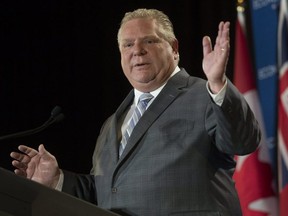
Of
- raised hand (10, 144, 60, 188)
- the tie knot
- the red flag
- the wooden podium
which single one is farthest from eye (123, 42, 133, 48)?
the red flag

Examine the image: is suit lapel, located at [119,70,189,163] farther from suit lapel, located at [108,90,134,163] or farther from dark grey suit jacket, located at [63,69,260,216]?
suit lapel, located at [108,90,134,163]

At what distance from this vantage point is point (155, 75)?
2738mm

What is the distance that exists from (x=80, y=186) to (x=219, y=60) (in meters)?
0.90

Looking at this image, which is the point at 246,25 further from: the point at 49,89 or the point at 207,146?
the point at 207,146

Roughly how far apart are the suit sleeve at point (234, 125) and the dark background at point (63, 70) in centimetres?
225

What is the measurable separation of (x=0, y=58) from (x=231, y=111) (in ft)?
8.64

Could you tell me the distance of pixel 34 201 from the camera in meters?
1.91

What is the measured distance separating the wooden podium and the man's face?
0.89 m

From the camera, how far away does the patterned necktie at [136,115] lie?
265 cm

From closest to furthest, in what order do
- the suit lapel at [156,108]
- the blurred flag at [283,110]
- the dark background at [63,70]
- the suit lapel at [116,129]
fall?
1. the suit lapel at [156,108]
2. the suit lapel at [116,129]
3. the blurred flag at [283,110]
4. the dark background at [63,70]

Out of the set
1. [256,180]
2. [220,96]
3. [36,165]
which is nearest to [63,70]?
[256,180]

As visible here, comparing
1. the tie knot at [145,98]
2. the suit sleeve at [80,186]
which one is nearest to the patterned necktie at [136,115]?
the tie knot at [145,98]

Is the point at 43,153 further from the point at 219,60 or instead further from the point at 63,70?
the point at 63,70

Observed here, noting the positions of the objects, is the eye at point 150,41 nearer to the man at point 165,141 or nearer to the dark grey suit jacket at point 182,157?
the man at point 165,141
